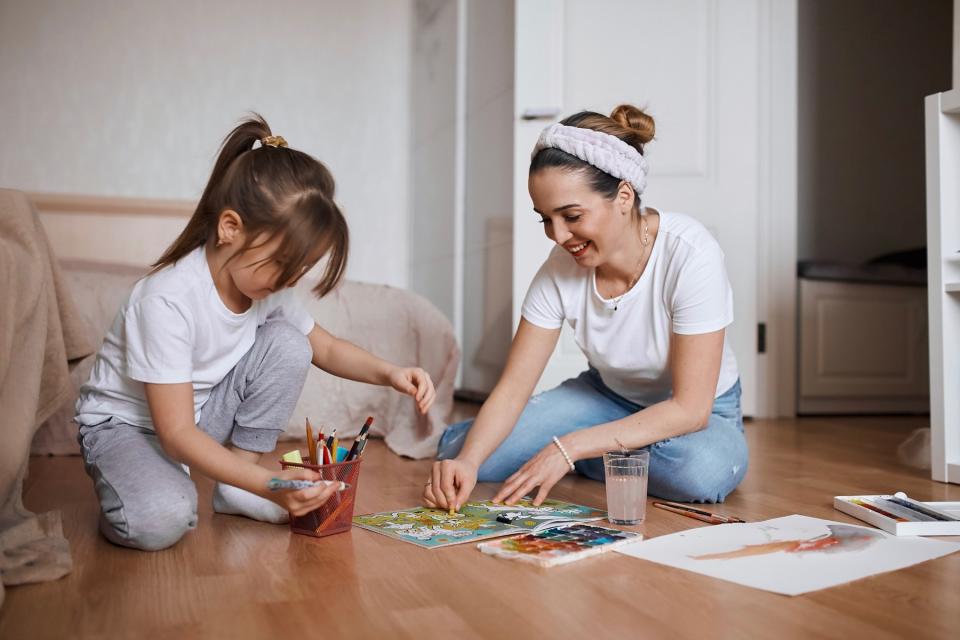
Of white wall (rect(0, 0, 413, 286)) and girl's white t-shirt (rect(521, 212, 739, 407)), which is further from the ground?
white wall (rect(0, 0, 413, 286))

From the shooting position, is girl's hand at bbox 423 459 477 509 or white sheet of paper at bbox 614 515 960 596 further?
girl's hand at bbox 423 459 477 509

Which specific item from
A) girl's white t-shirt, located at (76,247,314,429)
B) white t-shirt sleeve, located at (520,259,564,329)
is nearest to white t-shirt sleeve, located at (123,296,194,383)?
girl's white t-shirt, located at (76,247,314,429)

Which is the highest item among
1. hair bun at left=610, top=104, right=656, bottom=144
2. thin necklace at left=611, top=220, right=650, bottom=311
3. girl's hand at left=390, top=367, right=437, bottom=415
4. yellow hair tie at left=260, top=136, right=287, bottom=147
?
hair bun at left=610, top=104, right=656, bottom=144

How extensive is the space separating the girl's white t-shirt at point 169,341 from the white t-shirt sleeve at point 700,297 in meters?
0.74

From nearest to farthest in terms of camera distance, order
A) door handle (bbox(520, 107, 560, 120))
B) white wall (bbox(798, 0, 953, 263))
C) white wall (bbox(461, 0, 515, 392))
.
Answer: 1. door handle (bbox(520, 107, 560, 120))
2. white wall (bbox(461, 0, 515, 392))
3. white wall (bbox(798, 0, 953, 263))

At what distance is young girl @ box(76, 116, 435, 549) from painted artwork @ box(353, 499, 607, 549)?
186mm

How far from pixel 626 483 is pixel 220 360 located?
715 mm

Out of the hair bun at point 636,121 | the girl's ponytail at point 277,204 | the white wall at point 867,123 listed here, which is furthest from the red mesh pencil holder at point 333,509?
the white wall at point 867,123

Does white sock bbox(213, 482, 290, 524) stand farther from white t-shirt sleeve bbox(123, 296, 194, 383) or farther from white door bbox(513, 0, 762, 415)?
white door bbox(513, 0, 762, 415)

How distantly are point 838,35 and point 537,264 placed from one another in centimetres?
237

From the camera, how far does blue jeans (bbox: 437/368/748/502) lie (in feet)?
5.50

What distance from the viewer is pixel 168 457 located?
1.48 metres

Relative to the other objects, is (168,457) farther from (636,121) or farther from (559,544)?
(636,121)

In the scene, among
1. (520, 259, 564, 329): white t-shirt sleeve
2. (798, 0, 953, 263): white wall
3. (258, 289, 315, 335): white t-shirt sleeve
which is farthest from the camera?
(798, 0, 953, 263): white wall
